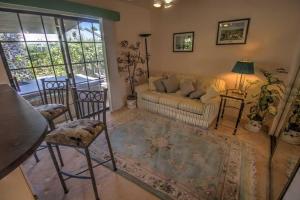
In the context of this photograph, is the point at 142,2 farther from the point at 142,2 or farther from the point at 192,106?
the point at 192,106

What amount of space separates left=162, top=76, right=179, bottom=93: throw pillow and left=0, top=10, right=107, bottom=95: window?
4.85 ft

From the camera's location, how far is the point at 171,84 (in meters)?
3.34

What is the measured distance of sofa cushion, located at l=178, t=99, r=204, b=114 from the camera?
261 cm

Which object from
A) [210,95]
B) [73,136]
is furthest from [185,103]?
[73,136]

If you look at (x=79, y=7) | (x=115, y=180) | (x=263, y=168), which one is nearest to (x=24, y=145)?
(x=115, y=180)

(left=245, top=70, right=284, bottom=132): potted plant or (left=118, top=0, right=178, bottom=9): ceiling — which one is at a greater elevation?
(left=118, top=0, right=178, bottom=9): ceiling

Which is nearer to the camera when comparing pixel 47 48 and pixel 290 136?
pixel 290 136

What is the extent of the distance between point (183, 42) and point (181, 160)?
8.61ft

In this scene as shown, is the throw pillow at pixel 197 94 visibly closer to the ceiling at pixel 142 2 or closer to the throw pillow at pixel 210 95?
the throw pillow at pixel 210 95

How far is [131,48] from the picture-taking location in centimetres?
360

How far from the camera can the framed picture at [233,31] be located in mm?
2666

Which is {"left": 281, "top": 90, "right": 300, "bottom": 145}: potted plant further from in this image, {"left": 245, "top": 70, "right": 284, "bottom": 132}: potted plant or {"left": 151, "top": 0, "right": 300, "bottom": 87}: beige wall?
{"left": 151, "top": 0, "right": 300, "bottom": 87}: beige wall

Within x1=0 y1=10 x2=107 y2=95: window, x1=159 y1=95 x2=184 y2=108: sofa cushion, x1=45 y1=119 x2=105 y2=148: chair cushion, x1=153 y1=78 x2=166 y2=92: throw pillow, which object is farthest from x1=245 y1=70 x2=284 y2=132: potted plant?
x1=0 y1=10 x2=107 y2=95: window

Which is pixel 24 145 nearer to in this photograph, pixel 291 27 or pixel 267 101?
pixel 267 101
